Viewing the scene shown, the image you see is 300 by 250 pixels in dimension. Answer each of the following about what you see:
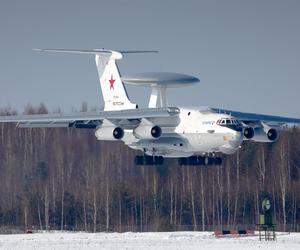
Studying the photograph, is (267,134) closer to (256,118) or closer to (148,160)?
(256,118)

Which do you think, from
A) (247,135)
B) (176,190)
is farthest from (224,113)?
(176,190)

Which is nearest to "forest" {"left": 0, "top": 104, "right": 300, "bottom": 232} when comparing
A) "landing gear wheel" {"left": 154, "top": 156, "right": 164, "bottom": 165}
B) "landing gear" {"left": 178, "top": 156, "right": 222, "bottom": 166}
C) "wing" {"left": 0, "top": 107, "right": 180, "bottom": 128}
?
"landing gear" {"left": 178, "top": 156, "right": 222, "bottom": 166}

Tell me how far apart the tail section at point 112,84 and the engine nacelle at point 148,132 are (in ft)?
15.1

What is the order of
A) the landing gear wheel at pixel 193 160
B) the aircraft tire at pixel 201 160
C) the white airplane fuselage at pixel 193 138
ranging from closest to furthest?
the white airplane fuselage at pixel 193 138, the aircraft tire at pixel 201 160, the landing gear wheel at pixel 193 160

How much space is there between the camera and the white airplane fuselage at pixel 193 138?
208 feet

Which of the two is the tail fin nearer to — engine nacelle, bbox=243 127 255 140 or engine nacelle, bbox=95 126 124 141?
engine nacelle, bbox=95 126 124 141

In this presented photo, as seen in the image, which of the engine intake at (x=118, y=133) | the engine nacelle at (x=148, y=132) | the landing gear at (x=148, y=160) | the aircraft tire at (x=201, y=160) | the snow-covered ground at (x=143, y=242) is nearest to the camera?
the snow-covered ground at (x=143, y=242)

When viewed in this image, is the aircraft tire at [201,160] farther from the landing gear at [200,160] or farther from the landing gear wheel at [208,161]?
the landing gear wheel at [208,161]

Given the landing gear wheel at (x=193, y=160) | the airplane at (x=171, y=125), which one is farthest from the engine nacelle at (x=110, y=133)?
the landing gear wheel at (x=193, y=160)

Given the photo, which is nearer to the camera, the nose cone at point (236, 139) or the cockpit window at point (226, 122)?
the nose cone at point (236, 139)

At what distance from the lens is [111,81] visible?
71.5 meters

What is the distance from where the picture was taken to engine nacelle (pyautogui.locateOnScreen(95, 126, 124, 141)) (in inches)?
2589

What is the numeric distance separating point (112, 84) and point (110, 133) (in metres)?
5.96

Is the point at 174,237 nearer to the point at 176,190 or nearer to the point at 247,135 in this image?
the point at 247,135
